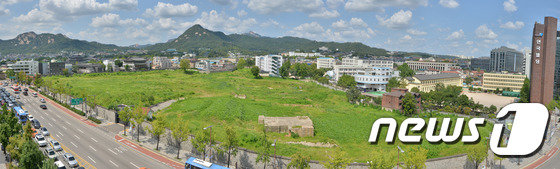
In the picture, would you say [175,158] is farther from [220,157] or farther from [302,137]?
[302,137]

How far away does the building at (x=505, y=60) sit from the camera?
171 m

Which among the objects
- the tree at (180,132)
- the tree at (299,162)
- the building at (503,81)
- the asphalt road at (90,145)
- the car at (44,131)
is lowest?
the asphalt road at (90,145)

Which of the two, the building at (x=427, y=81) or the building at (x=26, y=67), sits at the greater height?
the building at (x=26, y=67)

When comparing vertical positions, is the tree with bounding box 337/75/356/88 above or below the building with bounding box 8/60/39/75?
below

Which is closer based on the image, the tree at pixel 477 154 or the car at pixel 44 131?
the tree at pixel 477 154

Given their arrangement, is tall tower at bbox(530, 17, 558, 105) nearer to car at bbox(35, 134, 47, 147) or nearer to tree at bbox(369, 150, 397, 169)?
tree at bbox(369, 150, 397, 169)

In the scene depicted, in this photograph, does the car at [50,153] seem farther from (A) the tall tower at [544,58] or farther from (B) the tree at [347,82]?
(A) the tall tower at [544,58]

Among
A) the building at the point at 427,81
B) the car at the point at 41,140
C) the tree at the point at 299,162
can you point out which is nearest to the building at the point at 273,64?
Result: the building at the point at 427,81

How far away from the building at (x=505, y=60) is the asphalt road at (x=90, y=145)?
192 meters

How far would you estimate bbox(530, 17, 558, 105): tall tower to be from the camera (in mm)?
73312

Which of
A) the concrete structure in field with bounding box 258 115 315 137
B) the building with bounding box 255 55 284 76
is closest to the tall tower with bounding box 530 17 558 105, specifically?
the concrete structure in field with bounding box 258 115 315 137

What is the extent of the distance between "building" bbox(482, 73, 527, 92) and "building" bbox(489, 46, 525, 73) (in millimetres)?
64504

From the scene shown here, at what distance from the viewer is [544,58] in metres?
73.3

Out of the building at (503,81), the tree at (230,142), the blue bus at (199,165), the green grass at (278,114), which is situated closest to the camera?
the blue bus at (199,165)
